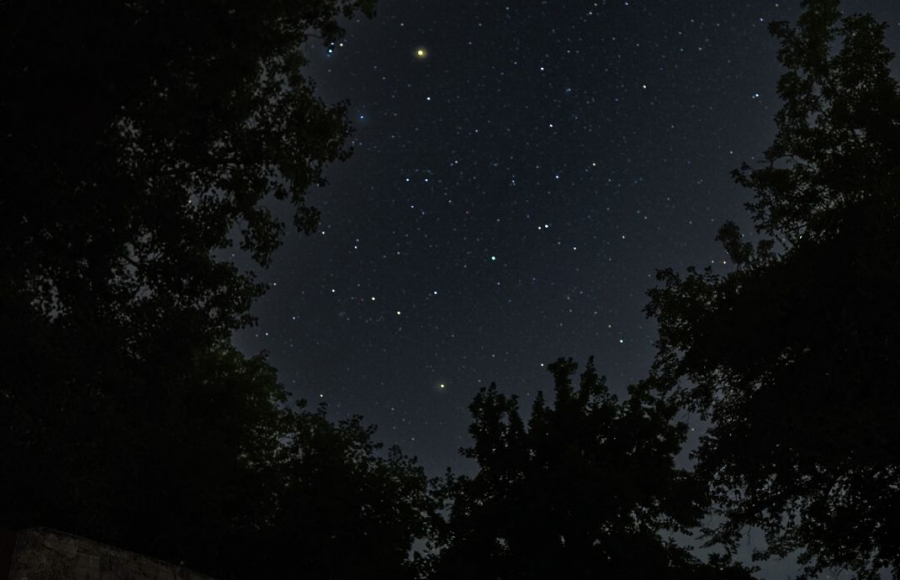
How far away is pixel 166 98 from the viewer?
40.3 feet

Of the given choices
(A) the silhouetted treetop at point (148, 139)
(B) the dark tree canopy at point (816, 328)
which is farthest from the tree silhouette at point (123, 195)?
(B) the dark tree canopy at point (816, 328)

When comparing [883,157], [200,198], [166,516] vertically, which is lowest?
[166,516]

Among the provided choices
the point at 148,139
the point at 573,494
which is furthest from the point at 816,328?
the point at 148,139

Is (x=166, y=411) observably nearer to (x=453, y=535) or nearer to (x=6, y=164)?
(x=6, y=164)

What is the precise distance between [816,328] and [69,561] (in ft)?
48.2

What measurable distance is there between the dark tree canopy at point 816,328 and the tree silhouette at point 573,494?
236 centimetres

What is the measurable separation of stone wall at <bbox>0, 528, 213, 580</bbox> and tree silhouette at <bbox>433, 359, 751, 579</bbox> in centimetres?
1241

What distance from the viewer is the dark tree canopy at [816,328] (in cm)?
1477

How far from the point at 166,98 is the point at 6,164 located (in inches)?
109

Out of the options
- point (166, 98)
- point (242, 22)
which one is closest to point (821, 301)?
A: point (242, 22)

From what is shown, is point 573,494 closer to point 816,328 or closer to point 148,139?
point 816,328

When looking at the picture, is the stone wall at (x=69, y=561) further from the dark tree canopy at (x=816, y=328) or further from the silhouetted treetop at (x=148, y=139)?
the dark tree canopy at (x=816, y=328)

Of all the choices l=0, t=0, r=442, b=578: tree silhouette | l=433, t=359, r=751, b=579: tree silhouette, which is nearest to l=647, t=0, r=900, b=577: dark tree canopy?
l=433, t=359, r=751, b=579: tree silhouette

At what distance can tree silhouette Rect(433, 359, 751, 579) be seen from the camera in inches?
757
